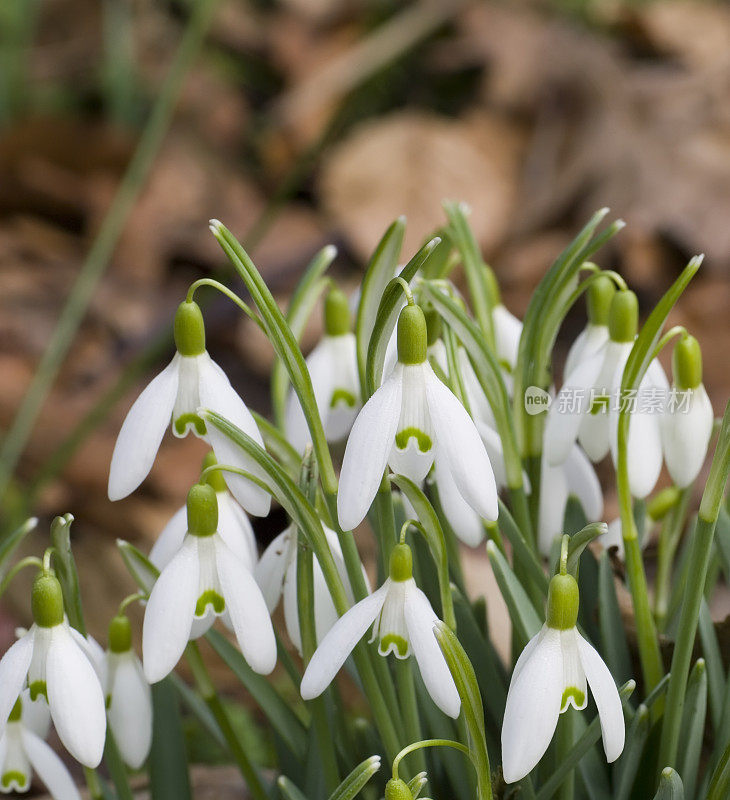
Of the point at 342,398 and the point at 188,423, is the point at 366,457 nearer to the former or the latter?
the point at 188,423

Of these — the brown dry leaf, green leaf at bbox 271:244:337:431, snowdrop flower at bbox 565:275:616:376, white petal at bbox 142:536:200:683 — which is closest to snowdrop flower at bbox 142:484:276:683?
white petal at bbox 142:536:200:683

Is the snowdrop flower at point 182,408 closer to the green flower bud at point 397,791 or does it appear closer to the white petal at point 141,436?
the white petal at point 141,436

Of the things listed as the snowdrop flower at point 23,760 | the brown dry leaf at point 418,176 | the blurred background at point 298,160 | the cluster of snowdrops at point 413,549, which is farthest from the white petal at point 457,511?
the brown dry leaf at point 418,176

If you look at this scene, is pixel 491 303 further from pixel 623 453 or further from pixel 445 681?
pixel 445 681

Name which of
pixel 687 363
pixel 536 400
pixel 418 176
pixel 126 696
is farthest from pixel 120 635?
pixel 418 176

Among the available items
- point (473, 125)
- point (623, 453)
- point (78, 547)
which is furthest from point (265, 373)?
point (623, 453)

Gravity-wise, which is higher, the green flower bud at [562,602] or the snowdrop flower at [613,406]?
the snowdrop flower at [613,406]
